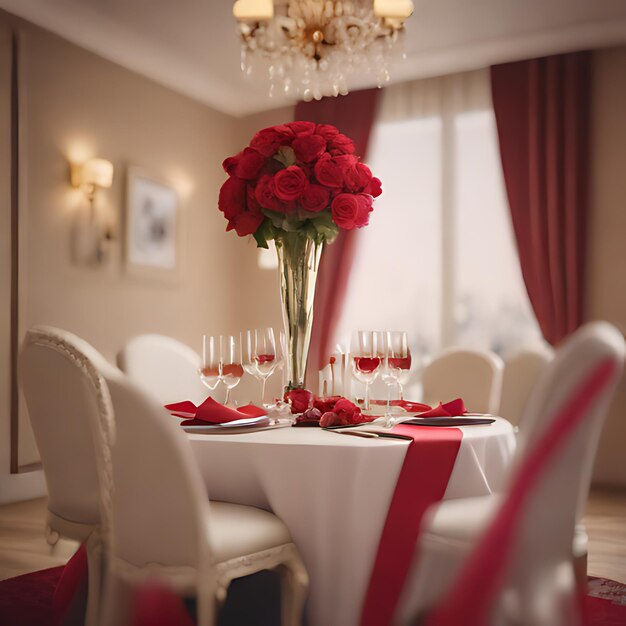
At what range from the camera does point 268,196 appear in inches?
94.3

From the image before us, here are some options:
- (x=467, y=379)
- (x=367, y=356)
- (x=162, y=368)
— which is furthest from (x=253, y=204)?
(x=467, y=379)

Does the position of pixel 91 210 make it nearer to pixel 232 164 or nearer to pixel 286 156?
pixel 232 164

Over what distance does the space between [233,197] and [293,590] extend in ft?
4.19

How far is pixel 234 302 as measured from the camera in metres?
6.81

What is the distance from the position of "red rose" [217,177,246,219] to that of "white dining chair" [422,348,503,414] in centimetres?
163

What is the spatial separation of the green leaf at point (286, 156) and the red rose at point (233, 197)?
0.15 meters

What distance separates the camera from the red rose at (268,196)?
2391 mm

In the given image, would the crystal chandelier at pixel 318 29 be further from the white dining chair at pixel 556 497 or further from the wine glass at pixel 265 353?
the white dining chair at pixel 556 497

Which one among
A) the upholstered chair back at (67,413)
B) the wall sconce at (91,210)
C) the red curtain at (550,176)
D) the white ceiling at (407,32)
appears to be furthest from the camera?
the red curtain at (550,176)

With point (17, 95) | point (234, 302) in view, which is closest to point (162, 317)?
point (234, 302)

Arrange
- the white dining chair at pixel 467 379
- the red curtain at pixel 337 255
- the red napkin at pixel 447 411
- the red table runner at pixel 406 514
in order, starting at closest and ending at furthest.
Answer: the red table runner at pixel 406 514, the red napkin at pixel 447 411, the white dining chair at pixel 467 379, the red curtain at pixel 337 255

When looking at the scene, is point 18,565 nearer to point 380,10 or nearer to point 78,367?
point 78,367

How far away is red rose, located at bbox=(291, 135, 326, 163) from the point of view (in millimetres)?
2422

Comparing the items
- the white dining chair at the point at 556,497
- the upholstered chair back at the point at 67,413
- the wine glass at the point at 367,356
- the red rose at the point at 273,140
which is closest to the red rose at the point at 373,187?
the red rose at the point at 273,140
